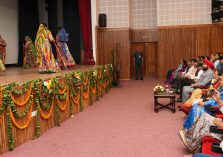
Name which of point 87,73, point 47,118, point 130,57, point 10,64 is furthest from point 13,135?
point 130,57

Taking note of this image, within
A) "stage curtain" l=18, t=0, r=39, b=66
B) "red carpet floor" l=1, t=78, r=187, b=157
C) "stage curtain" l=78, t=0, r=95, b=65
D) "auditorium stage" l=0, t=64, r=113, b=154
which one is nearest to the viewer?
"red carpet floor" l=1, t=78, r=187, b=157

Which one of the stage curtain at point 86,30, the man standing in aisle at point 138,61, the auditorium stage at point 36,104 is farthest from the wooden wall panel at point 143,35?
the auditorium stage at point 36,104

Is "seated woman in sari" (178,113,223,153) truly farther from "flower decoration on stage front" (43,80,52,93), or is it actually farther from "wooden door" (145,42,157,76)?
"wooden door" (145,42,157,76)

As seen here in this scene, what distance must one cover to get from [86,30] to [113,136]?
26.8ft

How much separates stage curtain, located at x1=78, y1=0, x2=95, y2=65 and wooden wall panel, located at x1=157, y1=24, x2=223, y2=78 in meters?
3.27

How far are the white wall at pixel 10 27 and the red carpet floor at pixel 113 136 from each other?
6591 millimetres

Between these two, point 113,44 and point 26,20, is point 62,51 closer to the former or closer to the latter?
point 26,20

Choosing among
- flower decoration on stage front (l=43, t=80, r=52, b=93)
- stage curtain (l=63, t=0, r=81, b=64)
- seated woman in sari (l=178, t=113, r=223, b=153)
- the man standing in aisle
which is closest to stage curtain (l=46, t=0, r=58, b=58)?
stage curtain (l=63, t=0, r=81, b=64)

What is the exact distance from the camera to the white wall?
12221 millimetres

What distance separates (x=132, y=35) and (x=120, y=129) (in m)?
10.5

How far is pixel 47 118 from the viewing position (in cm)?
553

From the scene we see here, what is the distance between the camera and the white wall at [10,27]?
12221 millimetres

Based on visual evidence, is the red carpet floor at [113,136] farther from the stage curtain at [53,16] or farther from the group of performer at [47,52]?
the stage curtain at [53,16]

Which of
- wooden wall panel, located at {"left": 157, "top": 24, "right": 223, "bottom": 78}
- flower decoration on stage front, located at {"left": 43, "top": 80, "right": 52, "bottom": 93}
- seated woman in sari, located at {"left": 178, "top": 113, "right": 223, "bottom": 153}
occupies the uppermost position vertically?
wooden wall panel, located at {"left": 157, "top": 24, "right": 223, "bottom": 78}
